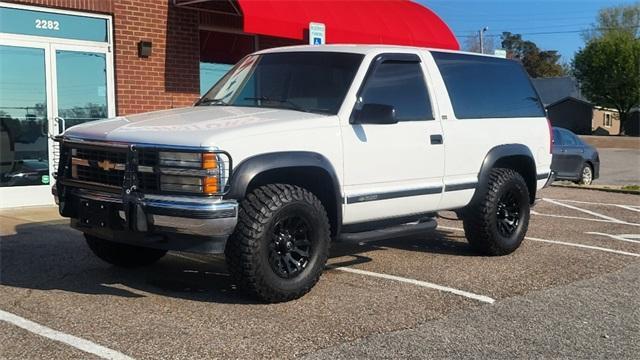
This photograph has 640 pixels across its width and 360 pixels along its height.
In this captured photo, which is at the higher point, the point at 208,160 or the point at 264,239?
the point at 208,160

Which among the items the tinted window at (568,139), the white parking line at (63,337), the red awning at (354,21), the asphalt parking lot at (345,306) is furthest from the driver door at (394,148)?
the tinted window at (568,139)

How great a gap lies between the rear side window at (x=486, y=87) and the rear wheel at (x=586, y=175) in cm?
1002

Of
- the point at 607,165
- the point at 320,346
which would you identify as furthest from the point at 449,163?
the point at 607,165

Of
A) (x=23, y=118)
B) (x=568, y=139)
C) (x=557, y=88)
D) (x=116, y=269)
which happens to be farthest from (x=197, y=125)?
(x=557, y=88)

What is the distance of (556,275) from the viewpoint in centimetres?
656

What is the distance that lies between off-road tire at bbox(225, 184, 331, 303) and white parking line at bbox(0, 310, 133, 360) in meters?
1.15

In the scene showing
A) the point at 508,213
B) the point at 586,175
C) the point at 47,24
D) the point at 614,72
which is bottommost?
the point at 586,175

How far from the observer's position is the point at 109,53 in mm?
10766

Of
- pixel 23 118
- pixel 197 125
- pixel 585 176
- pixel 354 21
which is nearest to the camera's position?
pixel 197 125

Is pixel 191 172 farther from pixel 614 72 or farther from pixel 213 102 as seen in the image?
pixel 614 72

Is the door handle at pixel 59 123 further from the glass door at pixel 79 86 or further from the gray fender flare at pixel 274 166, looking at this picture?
the gray fender flare at pixel 274 166

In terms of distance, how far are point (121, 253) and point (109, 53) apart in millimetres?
5379

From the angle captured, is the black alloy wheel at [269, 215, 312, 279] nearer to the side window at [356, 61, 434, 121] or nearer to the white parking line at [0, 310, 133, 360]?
the side window at [356, 61, 434, 121]

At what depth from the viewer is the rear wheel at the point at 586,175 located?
56.6ft
